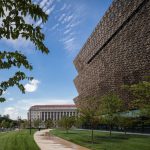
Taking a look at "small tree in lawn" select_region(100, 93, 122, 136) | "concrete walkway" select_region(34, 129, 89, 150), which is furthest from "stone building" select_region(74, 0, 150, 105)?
"concrete walkway" select_region(34, 129, 89, 150)

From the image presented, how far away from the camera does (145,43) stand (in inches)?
2288

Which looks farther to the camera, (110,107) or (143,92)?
(110,107)

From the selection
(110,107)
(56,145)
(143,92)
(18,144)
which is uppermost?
(110,107)

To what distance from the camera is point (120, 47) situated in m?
68.8

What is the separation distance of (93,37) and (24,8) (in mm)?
86686

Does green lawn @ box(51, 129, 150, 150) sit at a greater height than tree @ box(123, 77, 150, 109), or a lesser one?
lesser

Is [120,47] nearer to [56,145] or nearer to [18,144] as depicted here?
[18,144]

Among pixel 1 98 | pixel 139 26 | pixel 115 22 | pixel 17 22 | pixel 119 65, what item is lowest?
pixel 1 98

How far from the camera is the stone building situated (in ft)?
193

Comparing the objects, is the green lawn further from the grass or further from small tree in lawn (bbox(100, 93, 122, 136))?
small tree in lawn (bbox(100, 93, 122, 136))

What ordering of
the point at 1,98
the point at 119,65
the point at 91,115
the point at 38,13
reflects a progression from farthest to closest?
the point at 119,65 < the point at 91,115 < the point at 1,98 < the point at 38,13

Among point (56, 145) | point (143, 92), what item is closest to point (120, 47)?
point (56, 145)

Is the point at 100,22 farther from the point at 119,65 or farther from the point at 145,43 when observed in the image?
the point at 145,43

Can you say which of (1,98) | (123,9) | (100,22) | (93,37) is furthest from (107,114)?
(1,98)
